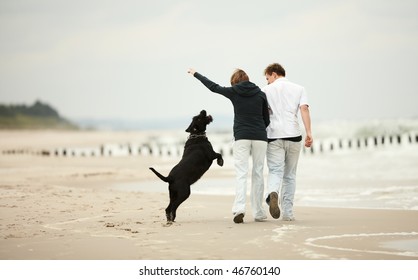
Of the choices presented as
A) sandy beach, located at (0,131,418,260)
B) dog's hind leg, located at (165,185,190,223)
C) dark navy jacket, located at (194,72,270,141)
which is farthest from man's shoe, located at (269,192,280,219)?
dog's hind leg, located at (165,185,190,223)

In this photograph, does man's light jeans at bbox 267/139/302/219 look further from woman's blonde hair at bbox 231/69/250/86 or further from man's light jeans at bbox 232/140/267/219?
woman's blonde hair at bbox 231/69/250/86

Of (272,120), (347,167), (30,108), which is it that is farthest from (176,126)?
(272,120)

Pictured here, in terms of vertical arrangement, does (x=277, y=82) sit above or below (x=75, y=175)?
above

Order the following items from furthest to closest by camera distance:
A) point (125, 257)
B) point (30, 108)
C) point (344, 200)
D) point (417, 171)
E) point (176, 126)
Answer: point (176, 126)
point (30, 108)
point (417, 171)
point (344, 200)
point (125, 257)

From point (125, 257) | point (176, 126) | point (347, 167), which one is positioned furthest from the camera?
point (176, 126)

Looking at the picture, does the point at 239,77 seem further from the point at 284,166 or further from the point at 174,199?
the point at 174,199

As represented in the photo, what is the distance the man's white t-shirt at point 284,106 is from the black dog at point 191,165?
63cm

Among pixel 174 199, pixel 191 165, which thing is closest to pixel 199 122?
pixel 191 165

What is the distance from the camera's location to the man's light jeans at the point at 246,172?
24.0 feet

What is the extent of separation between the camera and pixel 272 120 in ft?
24.8

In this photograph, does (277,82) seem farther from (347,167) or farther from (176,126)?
(176,126)

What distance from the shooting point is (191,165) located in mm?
7438

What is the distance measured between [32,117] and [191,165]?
2851cm

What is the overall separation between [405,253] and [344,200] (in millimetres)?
3950
